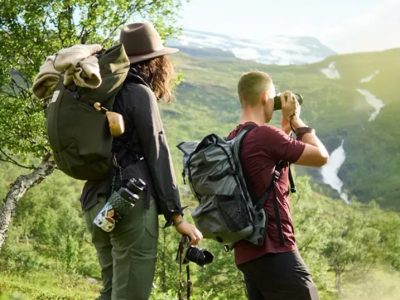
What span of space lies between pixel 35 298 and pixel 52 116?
20.5 m

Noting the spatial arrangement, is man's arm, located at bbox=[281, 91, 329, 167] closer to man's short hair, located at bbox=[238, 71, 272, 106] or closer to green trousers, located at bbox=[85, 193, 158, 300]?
man's short hair, located at bbox=[238, 71, 272, 106]

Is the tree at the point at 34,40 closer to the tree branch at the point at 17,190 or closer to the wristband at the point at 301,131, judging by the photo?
the tree branch at the point at 17,190

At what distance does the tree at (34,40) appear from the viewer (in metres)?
21.1

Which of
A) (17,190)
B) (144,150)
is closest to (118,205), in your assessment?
(144,150)

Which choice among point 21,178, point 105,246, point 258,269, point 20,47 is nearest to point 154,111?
point 105,246

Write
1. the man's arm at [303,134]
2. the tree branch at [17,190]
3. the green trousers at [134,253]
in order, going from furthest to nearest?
the tree branch at [17,190]
the man's arm at [303,134]
the green trousers at [134,253]

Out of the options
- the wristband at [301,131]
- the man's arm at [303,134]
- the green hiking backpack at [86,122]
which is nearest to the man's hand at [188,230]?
the green hiking backpack at [86,122]

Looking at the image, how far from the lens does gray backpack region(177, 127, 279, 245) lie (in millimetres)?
4871

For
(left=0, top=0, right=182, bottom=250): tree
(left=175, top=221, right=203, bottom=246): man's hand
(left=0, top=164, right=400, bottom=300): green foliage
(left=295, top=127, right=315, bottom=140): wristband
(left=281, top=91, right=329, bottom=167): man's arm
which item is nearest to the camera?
(left=175, top=221, right=203, bottom=246): man's hand

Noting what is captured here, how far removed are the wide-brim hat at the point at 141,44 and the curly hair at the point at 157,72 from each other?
0.06 metres

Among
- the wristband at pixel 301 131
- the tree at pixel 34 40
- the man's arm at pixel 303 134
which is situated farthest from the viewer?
the tree at pixel 34 40

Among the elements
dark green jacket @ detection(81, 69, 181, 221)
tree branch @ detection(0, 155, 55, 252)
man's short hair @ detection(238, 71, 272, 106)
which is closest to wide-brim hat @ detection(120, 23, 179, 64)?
dark green jacket @ detection(81, 69, 181, 221)

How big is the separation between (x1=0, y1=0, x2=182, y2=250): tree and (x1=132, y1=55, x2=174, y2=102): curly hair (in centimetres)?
A: 1629

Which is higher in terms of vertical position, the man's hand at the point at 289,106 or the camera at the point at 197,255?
the man's hand at the point at 289,106
